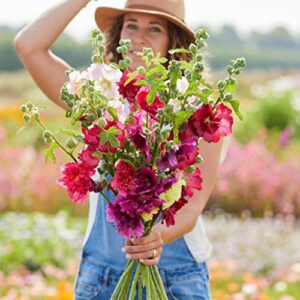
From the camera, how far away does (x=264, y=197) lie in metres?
8.02

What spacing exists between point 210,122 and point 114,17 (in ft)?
3.51

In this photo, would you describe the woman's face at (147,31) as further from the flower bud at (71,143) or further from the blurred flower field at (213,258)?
the blurred flower field at (213,258)

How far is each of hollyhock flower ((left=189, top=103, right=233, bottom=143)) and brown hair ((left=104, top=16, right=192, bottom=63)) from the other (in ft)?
2.77

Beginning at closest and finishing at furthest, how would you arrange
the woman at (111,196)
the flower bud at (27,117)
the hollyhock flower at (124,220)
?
the flower bud at (27,117), the hollyhock flower at (124,220), the woman at (111,196)

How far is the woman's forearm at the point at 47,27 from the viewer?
292cm

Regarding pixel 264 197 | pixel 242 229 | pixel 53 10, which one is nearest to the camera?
pixel 53 10

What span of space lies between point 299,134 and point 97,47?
1075 cm

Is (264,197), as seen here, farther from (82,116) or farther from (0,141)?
(82,116)

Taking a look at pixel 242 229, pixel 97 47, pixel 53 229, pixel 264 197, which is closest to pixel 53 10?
pixel 97 47

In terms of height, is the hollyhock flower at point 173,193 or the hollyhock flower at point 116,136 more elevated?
the hollyhock flower at point 116,136

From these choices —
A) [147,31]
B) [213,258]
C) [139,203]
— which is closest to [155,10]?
[147,31]

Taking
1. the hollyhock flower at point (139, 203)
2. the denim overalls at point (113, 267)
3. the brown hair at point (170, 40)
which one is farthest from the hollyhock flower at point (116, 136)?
the brown hair at point (170, 40)

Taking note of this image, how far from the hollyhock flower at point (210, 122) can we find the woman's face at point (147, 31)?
28.7 inches

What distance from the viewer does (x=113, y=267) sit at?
261 cm
